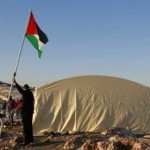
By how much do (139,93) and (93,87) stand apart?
1945 mm

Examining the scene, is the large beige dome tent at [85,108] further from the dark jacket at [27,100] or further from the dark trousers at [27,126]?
the dark jacket at [27,100]

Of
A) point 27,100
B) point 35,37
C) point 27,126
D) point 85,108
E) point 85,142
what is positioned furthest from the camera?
point 85,108

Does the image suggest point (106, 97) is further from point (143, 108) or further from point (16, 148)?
point (16, 148)

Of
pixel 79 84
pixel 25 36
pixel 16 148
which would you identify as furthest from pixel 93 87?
pixel 16 148

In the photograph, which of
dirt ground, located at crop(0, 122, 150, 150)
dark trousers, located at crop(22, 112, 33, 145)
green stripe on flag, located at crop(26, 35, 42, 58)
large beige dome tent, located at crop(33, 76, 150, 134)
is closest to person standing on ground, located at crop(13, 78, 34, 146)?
dark trousers, located at crop(22, 112, 33, 145)

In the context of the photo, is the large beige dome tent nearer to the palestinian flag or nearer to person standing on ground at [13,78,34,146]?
the palestinian flag

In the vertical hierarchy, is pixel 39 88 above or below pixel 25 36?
below

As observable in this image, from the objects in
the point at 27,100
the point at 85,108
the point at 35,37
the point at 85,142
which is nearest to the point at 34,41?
the point at 35,37

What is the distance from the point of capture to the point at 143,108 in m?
19.3

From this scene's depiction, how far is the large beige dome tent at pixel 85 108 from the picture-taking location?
18953 millimetres

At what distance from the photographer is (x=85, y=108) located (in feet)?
62.5

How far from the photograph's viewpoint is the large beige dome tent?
62.2 feet

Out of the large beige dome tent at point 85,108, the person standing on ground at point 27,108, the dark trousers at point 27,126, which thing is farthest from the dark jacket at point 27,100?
the large beige dome tent at point 85,108

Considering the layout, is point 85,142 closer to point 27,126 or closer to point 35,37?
point 27,126
